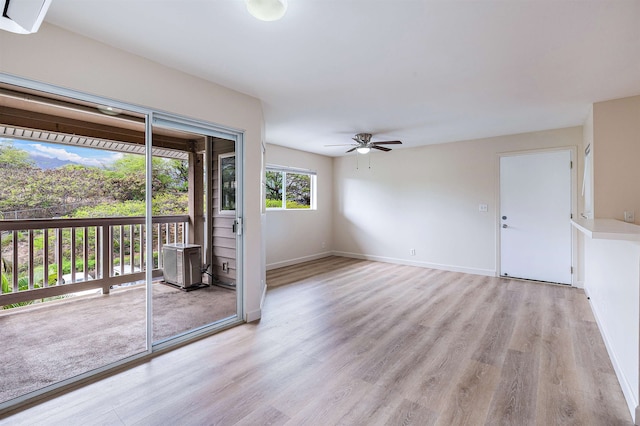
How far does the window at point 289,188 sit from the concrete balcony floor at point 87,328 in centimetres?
246

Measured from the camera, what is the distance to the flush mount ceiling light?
61.1 inches

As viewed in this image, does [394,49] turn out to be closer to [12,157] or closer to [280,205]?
[12,157]

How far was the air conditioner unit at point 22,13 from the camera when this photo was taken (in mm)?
1212

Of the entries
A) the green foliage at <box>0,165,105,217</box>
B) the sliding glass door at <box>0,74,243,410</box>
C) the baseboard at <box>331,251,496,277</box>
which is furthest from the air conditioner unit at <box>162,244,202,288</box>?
the baseboard at <box>331,251,496,277</box>

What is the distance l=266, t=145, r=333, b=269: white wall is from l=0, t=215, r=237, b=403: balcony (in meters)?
2.01

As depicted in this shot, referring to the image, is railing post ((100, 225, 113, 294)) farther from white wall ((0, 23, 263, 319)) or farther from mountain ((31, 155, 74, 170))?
white wall ((0, 23, 263, 319))

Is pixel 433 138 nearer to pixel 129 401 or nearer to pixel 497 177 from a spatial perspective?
pixel 497 177

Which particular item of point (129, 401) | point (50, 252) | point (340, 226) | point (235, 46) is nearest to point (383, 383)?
point (129, 401)

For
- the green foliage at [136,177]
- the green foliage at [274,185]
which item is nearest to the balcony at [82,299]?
the green foliage at [136,177]

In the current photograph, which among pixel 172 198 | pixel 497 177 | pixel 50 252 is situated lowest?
pixel 50 252

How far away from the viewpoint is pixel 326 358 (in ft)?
8.11

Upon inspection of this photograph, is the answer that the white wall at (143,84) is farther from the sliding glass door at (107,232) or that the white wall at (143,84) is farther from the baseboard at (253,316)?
the sliding glass door at (107,232)

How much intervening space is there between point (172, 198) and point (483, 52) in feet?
11.0

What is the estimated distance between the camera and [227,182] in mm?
3510
